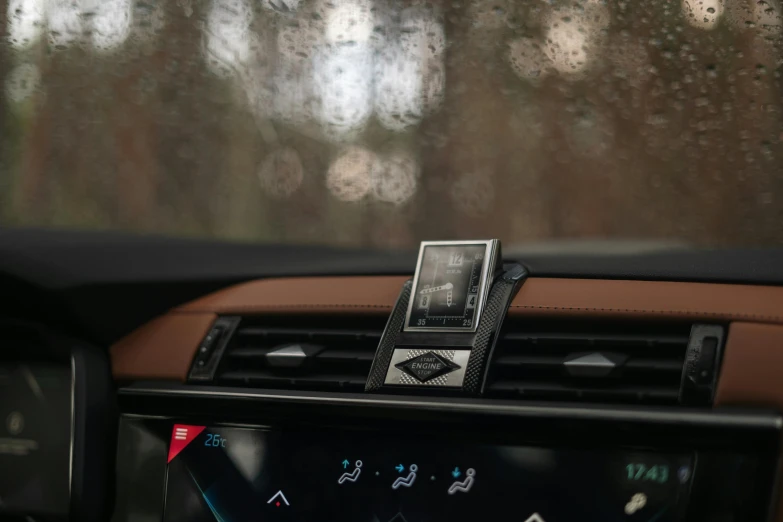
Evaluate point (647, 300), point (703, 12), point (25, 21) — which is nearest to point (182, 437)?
point (647, 300)

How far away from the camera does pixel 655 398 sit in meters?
1.21

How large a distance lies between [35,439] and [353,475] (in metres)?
0.79

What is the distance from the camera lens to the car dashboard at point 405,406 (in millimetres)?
1172

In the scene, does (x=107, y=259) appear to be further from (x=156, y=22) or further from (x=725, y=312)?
(x=156, y=22)

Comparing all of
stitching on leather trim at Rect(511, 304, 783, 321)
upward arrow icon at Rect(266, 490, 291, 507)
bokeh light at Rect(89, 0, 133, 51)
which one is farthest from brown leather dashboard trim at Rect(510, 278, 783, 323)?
bokeh light at Rect(89, 0, 133, 51)

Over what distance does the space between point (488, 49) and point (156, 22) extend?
1.31 m

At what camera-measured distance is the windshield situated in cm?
201

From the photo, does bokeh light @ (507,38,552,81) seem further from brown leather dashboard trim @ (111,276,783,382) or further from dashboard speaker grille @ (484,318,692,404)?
dashboard speaker grille @ (484,318,692,404)

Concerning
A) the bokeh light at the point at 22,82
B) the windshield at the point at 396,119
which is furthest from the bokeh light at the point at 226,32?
the bokeh light at the point at 22,82

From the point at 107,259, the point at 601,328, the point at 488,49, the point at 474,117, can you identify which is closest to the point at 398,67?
the point at 488,49

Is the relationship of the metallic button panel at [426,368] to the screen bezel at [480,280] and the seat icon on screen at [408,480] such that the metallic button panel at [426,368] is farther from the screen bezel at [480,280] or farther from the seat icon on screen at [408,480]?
the seat icon on screen at [408,480]

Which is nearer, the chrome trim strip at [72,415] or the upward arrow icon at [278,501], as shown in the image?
the upward arrow icon at [278,501]

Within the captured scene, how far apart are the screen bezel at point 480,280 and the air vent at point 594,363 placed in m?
0.07

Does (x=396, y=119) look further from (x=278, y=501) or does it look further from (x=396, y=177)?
(x=278, y=501)
